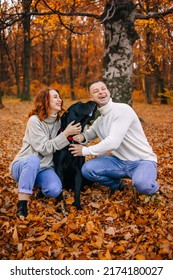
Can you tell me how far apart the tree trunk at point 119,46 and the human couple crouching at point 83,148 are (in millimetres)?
4286

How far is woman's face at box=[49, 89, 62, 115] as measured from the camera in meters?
3.62

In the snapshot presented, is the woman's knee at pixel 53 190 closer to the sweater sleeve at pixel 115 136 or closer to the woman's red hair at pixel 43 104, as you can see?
the sweater sleeve at pixel 115 136

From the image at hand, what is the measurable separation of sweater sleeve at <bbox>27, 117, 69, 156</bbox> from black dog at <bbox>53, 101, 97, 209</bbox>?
0.36ft

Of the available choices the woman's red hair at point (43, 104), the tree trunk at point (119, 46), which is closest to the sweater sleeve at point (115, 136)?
the woman's red hair at point (43, 104)

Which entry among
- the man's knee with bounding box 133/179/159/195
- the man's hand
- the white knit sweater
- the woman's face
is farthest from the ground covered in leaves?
the woman's face

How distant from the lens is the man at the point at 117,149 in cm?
361

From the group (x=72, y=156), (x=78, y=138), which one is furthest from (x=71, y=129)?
(x=72, y=156)

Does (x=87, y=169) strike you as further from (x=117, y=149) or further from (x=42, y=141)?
(x=42, y=141)

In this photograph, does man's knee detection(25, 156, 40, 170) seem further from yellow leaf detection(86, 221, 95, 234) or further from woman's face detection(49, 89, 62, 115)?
yellow leaf detection(86, 221, 95, 234)

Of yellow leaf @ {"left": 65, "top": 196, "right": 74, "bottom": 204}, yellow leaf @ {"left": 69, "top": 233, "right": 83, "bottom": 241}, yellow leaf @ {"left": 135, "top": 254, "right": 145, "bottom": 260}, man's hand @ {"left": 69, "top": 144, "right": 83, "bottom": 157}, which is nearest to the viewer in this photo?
yellow leaf @ {"left": 135, "top": 254, "right": 145, "bottom": 260}

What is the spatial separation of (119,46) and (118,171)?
Answer: 4791 millimetres

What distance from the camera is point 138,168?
369 centimetres
